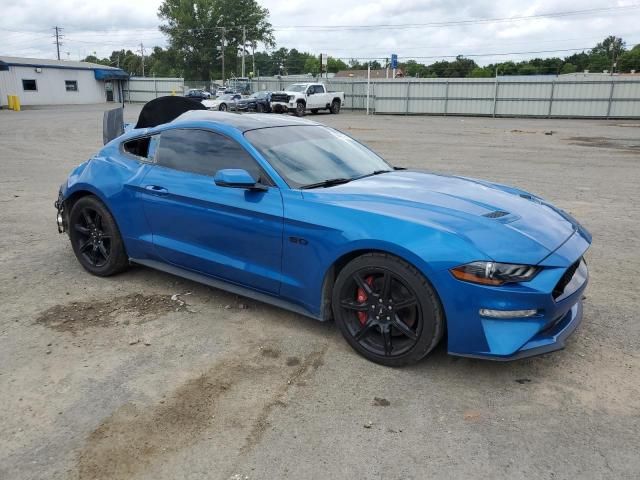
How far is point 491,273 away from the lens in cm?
304

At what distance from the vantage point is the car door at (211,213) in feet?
12.7

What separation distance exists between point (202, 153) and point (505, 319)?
8.81 ft

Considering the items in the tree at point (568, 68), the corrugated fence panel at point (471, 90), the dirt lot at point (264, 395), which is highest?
the tree at point (568, 68)

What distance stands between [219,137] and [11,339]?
7.03ft

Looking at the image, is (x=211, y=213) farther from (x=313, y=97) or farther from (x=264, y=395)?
(x=313, y=97)

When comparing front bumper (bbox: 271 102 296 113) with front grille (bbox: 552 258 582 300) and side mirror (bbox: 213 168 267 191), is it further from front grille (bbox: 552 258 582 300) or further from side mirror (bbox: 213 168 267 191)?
front grille (bbox: 552 258 582 300)

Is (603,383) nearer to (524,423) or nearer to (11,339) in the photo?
(524,423)

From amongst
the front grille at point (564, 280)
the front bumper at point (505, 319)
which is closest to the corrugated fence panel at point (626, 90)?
the front grille at point (564, 280)

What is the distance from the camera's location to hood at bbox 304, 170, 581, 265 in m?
3.18

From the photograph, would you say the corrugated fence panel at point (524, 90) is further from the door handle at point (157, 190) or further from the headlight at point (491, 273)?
the headlight at point (491, 273)

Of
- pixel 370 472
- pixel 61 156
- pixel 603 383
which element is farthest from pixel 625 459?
pixel 61 156

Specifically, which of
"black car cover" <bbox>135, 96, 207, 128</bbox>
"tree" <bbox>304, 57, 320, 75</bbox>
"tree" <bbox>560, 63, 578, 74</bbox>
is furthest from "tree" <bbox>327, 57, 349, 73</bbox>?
"black car cover" <bbox>135, 96, 207, 128</bbox>

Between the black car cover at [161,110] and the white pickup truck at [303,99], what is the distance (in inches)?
1093

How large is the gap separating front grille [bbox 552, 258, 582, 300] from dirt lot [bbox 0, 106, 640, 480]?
556mm
